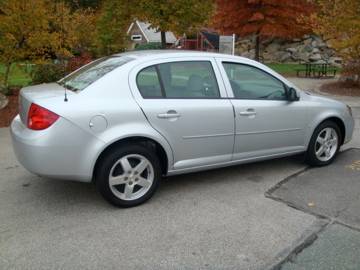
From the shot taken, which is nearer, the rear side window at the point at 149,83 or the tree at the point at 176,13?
the rear side window at the point at 149,83

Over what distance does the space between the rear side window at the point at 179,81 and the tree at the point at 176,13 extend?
859 centimetres

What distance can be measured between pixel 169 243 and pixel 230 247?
508 mm

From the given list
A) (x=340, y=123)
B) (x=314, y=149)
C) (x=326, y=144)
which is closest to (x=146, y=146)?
(x=314, y=149)

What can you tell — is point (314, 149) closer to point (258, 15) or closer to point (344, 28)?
point (344, 28)

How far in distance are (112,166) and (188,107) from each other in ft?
3.33

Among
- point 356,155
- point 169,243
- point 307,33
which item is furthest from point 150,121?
point 307,33

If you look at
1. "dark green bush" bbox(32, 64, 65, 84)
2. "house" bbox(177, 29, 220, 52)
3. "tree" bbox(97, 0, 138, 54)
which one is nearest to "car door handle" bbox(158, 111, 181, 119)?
"dark green bush" bbox(32, 64, 65, 84)

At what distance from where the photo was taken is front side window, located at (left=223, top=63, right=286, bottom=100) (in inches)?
171

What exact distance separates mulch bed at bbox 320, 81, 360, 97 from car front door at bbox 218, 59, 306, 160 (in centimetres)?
893

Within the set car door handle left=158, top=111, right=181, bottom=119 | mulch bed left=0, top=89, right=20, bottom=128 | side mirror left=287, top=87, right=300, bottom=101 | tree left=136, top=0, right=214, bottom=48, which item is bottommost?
mulch bed left=0, top=89, right=20, bottom=128

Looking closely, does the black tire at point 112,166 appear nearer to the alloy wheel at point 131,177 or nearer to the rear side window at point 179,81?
the alloy wheel at point 131,177

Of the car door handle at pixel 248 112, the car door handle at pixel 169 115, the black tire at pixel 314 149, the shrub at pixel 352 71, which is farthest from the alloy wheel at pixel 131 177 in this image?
the shrub at pixel 352 71

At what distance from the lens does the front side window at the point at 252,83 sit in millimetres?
4352

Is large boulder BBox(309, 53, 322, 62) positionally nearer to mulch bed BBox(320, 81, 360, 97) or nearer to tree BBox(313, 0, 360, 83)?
mulch bed BBox(320, 81, 360, 97)
